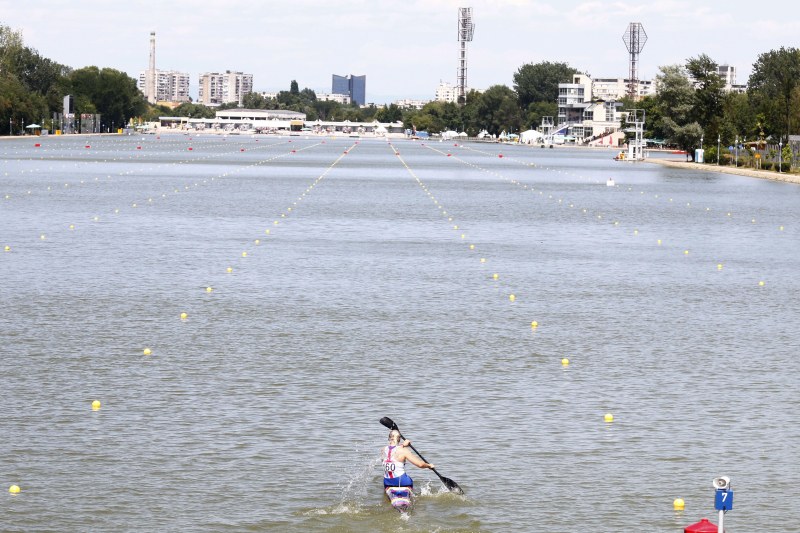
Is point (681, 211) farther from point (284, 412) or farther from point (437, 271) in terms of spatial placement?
point (284, 412)

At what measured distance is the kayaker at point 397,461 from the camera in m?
16.2

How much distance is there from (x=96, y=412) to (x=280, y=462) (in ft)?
12.7

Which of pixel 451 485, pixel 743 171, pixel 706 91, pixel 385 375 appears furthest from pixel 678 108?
pixel 451 485

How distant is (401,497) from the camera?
16125 millimetres

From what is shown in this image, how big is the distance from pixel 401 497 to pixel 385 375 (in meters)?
7.11

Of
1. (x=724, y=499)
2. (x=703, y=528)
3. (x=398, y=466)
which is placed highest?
(x=724, y=499)

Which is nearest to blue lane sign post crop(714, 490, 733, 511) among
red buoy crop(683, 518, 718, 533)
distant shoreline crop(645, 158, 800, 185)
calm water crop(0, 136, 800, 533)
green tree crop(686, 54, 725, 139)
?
red buoy crop(683, 518, 718, 533)

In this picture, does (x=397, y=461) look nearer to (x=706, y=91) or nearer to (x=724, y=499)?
(x=724, y=499)

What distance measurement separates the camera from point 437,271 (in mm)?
37375

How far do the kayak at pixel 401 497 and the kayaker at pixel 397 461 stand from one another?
0.10 meters

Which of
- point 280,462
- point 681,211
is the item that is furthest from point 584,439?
point 681,211

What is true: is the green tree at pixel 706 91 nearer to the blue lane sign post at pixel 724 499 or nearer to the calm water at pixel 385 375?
the calm water at pixel 385 375

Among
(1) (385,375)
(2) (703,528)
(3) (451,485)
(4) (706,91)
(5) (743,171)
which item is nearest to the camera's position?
(2) (703,528)

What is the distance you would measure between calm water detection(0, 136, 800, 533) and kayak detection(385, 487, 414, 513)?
0.72ft
